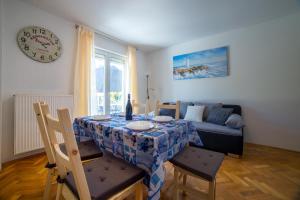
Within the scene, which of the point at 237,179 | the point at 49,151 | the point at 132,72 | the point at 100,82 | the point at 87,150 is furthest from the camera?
the point at 132,72

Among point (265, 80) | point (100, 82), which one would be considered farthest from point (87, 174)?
point (265, 80)

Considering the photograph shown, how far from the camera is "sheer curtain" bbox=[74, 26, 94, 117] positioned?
267 centimetres

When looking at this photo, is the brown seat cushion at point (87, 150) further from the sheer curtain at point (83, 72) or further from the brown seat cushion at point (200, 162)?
the sheer curtain at point (83, 72)

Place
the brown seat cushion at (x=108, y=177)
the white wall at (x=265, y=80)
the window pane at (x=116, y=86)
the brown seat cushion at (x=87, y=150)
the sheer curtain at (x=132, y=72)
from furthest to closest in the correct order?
the sheer curtain at (x=132, y=72)
the window pane at (x=116, y=86)
the white wall at (x=265, y=80)
the brown seat cushion at (x=87, y=150)
the brown seat cushion at (x=108, y=177)

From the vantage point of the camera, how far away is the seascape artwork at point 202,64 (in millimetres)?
3087

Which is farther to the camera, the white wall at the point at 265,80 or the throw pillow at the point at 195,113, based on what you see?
the throw pillow at the point at 195,113

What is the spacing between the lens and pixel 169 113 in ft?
10.9

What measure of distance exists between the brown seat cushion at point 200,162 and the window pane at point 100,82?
241cm

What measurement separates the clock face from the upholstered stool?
2596 millimetres

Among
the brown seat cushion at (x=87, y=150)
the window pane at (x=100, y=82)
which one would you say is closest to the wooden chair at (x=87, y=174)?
the brown seat cushion at (x=87, y=150)

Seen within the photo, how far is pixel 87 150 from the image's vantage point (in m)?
1.37

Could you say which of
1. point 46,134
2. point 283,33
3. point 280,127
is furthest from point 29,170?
point 283,33

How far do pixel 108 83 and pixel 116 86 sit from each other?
27 centimetres

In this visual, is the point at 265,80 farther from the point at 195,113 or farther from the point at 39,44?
the point at 39,44
